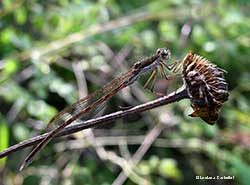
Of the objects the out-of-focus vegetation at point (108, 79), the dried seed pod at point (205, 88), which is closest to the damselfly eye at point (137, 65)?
the dried seed pod at point (205, 88)

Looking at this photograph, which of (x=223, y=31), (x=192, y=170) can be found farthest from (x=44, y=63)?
(x=192, y=170)

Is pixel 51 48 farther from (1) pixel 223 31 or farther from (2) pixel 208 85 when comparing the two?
(2) pixel 208 85

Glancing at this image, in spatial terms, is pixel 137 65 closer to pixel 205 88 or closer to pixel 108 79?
pixel 205 88

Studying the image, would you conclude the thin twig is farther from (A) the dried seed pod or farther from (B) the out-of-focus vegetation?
(B) the out-of-focus vegetation

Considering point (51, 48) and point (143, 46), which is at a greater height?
point (51, 48)

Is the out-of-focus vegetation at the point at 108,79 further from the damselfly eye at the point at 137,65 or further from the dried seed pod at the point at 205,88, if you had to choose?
the dried seed pod at the point at 205,88

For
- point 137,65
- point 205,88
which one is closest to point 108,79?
point 137,65
